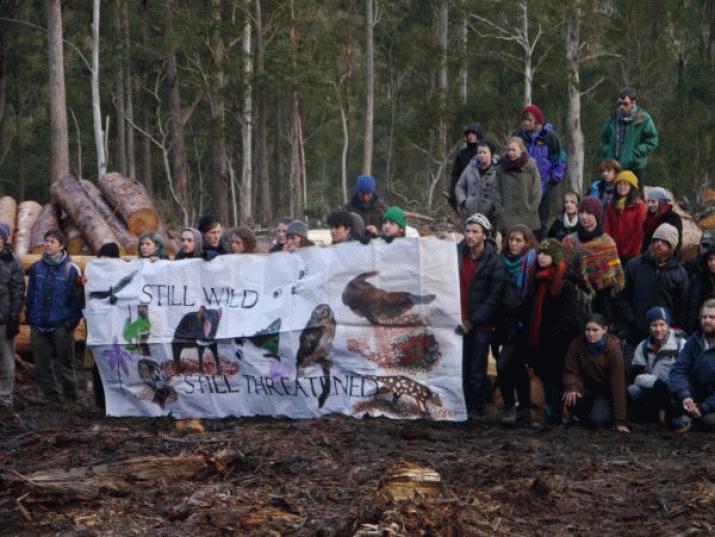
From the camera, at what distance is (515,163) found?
12.9m

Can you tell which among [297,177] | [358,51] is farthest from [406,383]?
[358,51]

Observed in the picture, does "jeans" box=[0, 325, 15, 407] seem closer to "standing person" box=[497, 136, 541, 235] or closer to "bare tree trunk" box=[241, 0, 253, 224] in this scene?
"standing person" box=[497, 136, 541, 235]

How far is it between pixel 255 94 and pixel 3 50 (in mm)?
8669

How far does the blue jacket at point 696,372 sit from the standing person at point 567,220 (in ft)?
7.76

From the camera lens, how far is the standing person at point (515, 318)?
10.9 m

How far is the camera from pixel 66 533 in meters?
7.34

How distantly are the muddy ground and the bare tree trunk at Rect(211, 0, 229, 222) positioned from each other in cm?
3165

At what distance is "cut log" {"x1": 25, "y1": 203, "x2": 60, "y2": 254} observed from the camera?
19.4 metres

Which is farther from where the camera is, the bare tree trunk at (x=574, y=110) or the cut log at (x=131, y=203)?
the bare tree trunk at (x=574, y=110)

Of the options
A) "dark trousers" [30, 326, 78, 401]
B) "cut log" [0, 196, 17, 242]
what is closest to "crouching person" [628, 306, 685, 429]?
"dark trousers" [30, 326, 78, 401]

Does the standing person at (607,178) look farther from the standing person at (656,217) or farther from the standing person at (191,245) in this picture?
the standing person at (191,245)

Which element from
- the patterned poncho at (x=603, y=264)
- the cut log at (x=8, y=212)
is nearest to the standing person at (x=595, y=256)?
the patterned poncho at (x=603, y=264)

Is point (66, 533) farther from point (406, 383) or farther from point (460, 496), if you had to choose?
point (406, 383)

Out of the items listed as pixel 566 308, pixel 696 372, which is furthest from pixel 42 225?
pixel 696 372
